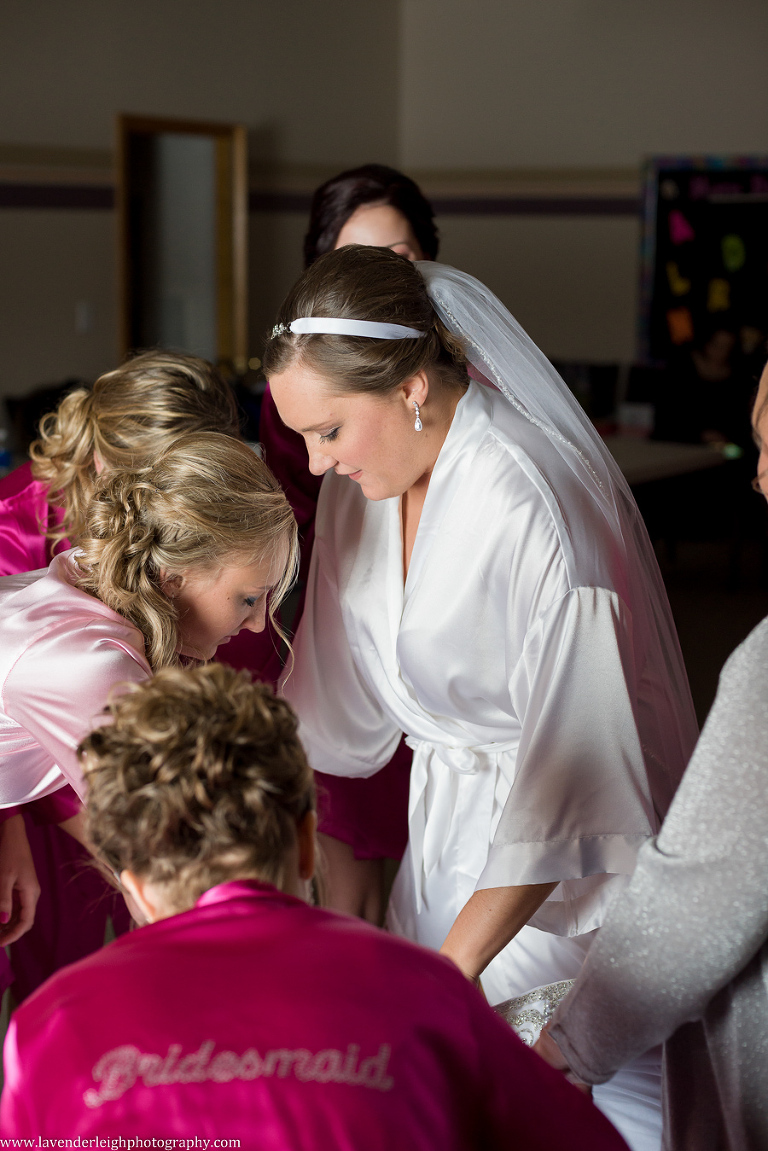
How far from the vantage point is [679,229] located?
7.71m

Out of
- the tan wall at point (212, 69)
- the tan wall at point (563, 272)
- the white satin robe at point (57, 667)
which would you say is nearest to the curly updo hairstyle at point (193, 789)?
the white satin robe at point (57, 667)

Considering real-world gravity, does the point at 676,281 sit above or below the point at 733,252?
below

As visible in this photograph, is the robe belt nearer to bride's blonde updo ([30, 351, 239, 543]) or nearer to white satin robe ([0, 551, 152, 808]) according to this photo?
white satin robe ([0, 551, 152, 808])

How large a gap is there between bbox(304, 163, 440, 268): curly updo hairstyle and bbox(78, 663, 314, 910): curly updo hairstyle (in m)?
1.41

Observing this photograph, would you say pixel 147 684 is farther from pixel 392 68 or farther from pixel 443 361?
pixel 392 68

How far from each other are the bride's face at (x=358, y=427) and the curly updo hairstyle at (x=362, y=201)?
655 millimetres

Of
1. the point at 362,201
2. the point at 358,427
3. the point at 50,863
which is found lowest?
the point at 50,863

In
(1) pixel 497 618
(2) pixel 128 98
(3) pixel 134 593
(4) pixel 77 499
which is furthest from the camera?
(2) pixel 128 98

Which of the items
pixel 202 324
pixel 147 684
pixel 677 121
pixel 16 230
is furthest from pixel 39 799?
pixel 677 121

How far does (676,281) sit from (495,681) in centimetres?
685

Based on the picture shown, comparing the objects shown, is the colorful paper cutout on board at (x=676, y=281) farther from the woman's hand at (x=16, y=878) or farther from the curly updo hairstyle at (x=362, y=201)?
the woman's hand at (x=16, y=878)

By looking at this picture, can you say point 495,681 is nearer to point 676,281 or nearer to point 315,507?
point 315,507

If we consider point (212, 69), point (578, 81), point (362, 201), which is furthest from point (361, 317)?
point (578, 81)

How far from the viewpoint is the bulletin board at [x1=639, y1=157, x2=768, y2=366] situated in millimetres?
7500
